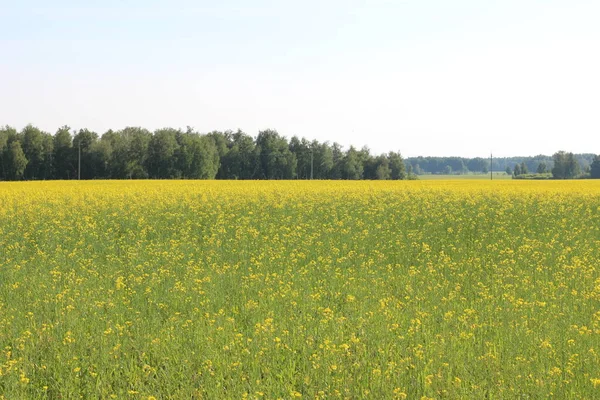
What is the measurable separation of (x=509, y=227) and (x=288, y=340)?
12.1m

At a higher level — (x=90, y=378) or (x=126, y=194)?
(x=126, y=194)

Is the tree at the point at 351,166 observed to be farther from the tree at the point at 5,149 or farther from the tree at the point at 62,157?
the tree at the point at 5,149

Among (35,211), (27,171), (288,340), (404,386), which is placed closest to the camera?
A: (404,386)

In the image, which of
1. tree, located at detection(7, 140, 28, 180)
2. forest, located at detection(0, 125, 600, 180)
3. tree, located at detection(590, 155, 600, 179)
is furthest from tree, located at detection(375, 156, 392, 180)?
tree, located at detection(7, 140, 28, 180)

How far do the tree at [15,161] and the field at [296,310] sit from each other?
6648 centimetres

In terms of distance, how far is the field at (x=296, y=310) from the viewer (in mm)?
6336

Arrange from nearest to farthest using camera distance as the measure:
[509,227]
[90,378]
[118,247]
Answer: [90,378] → [118,247] → [509,227]

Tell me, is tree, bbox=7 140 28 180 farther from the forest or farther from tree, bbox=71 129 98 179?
tree, bbox=71 129 98 179

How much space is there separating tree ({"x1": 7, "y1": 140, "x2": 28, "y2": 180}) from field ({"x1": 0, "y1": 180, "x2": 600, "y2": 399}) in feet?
218

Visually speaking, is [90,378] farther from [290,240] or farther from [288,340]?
[290,240]

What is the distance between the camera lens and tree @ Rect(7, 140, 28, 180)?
258 ft

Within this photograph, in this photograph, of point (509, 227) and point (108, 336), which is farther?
point (509, 227)

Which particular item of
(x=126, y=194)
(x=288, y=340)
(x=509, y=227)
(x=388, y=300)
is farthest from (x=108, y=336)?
(x=126, y=194)

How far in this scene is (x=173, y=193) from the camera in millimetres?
26109
